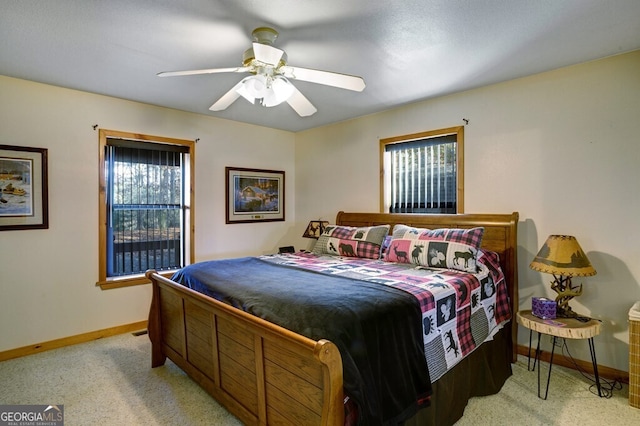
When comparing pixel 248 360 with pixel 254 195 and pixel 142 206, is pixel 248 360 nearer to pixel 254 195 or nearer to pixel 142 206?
pixel 142 206

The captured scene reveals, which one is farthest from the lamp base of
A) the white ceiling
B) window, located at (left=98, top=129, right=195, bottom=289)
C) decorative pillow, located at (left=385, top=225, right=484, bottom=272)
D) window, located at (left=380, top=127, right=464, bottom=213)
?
window, located at (left=98, top=129, right=195, bottom=289)

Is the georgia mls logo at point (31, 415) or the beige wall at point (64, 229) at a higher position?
the beige wall at point (64, 229)

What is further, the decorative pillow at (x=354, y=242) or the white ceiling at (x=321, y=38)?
the decorative pillow at (x=354, y=242)

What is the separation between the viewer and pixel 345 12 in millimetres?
2000

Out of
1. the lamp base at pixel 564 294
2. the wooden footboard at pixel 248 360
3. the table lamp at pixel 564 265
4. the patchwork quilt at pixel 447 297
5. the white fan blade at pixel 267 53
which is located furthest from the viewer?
the lamp base at pixel 564 294

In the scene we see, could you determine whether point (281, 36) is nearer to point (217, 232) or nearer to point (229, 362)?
point (229, 362)

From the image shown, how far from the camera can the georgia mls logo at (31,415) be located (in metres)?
2.12

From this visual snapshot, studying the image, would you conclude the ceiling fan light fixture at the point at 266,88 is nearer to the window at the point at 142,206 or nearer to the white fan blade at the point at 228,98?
the white fan blade at the point at 228,98

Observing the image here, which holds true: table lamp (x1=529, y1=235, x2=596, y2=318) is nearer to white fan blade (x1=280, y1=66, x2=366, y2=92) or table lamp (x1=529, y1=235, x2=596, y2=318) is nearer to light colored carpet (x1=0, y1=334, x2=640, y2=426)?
light colored carpet (x1=0, y1=334, x2=640, y2=426)

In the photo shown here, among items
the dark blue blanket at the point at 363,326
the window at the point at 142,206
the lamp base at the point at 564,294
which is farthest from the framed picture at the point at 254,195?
the lamp base at the point at 564,294

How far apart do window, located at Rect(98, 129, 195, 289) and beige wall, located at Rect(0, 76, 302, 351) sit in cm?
9

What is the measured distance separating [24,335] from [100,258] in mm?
888

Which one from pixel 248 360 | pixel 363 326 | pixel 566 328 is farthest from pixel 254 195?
pixel 566 328

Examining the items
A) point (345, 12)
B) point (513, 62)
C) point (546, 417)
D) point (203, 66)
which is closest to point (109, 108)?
point (203, 66)
